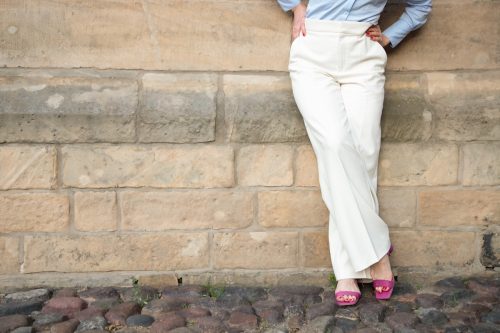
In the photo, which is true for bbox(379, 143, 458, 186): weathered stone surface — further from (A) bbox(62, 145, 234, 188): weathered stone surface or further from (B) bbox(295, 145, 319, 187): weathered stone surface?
(A) bbox(62, 145, 234, 188): weathered stone surface

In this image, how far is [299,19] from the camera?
3643 millimetres

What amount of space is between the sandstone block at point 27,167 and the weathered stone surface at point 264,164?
1.07 metres

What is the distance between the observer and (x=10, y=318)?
3.40m

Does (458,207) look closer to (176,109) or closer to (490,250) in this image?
(490,250)

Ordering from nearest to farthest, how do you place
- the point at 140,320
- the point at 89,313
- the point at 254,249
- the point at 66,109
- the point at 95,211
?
the point at 140,320 < the point at 89,313 < the point at 66,109 < the point at 95,211 < the point at 254,249

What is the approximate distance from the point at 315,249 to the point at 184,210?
0.81m

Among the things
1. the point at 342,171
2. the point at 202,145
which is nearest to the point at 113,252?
the point at 202,145

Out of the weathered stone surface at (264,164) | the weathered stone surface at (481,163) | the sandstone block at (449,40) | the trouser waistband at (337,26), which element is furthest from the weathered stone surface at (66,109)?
the weathered stone surface at (481,163)

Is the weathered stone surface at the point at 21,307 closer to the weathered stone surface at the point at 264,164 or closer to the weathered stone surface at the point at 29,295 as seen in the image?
the weathered stone surface at the point at 29,295

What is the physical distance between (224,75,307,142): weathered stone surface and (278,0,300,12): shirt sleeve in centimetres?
40

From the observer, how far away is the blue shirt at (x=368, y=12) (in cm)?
351

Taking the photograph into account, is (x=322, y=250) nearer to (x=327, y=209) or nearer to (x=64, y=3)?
(x=327, y=209)

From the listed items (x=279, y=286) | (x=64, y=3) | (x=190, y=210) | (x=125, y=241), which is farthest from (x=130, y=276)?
(x=64, y=3)

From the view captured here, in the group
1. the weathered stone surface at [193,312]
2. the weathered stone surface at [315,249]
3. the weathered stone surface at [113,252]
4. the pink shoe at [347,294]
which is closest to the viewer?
the weathered stone surface at [193,312]
